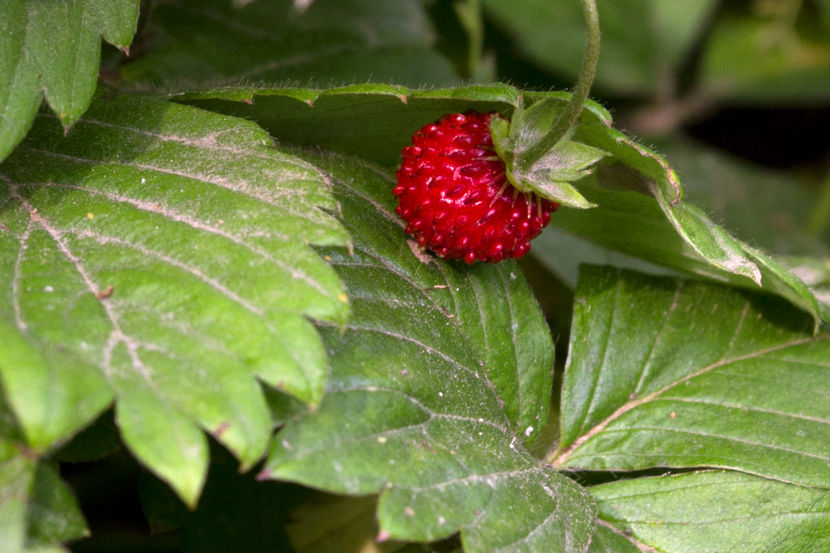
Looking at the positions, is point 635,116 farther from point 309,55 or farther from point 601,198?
point 601,198

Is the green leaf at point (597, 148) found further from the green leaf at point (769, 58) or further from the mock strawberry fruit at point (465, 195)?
the green leaf at point (769, 58)

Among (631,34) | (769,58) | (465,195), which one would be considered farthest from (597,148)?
(769,58)

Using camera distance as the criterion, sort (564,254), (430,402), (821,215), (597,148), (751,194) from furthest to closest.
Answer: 1. (751,194)
2. (821,215)
3. (564,254)
4. (597,148)
5. (430,402)

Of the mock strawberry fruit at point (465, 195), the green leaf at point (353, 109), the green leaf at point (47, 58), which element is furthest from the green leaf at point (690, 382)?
the green leaf at point (47, 58)

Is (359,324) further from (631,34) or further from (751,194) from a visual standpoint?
(631,34)

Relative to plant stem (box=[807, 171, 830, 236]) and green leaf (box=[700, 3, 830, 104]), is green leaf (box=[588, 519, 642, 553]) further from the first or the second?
green leaf (box=[700, 3, 830, 104])

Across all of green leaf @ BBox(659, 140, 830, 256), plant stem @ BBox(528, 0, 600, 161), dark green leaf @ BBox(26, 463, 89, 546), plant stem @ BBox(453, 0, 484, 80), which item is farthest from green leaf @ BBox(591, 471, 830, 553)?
green leaf @ BBox(659, 140, 830, 256)

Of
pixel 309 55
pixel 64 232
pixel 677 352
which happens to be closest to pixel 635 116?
pixel 309 55
